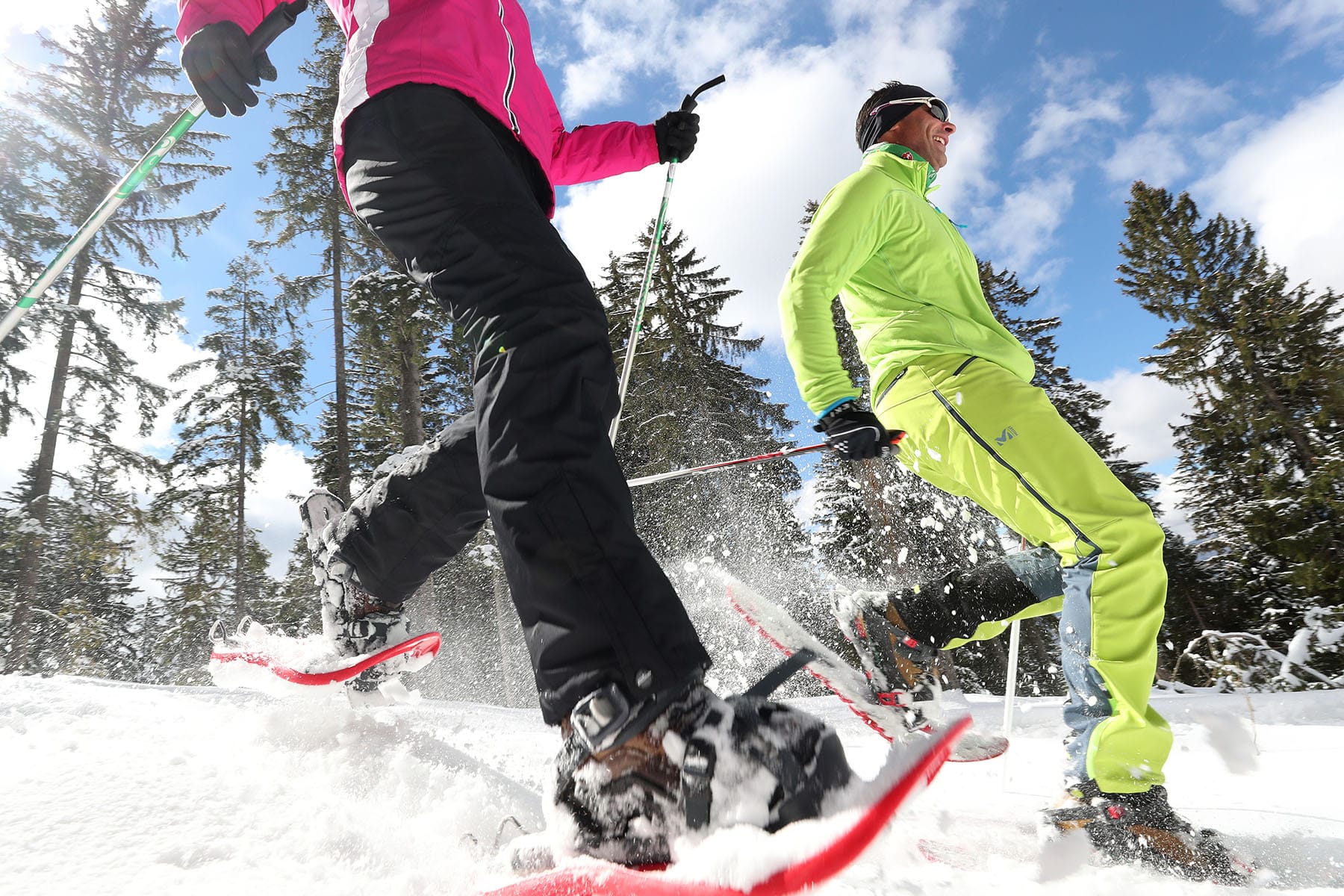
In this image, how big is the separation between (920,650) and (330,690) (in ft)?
6.82

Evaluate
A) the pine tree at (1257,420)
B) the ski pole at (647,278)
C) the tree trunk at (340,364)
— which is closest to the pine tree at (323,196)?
the tree trunk at (340,364)

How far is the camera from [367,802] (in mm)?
1451

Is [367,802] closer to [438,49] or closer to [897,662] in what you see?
[438,49]

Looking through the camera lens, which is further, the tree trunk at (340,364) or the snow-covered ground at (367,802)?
the tree trunk at (340,364)

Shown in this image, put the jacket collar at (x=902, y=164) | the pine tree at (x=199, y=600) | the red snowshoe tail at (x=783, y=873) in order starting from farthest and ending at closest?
the pine tree at (x=199, y=600), the jacket collar at (x=902, y=164), the red snowshoe tail at (x=783, y=873)

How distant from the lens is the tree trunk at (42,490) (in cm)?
1154

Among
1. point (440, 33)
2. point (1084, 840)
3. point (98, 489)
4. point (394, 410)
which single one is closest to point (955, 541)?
point (394, 410)

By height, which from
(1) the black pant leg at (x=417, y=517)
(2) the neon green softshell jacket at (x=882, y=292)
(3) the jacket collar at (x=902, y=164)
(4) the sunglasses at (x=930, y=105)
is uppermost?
(4) the sunglasses at (x=930, y=105)

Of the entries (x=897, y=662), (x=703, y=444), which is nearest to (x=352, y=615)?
(x=897, y=662)

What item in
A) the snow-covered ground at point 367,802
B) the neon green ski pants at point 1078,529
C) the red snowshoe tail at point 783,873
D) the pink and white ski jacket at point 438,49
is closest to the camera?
the red snowshoe tail at point 783,873

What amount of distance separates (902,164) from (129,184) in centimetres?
285

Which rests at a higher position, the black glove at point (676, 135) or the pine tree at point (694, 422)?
the pine tree at point (694, 422)

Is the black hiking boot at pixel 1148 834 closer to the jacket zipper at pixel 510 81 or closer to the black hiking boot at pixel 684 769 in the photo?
the black hiking boot at pixel 684 769

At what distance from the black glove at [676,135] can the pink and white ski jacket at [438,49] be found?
2.42 ft
